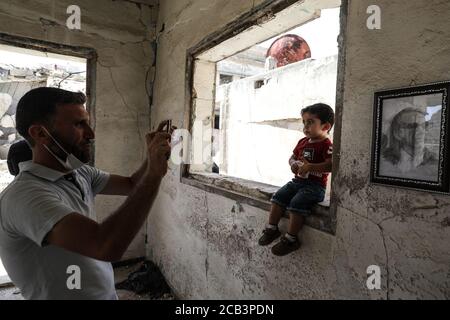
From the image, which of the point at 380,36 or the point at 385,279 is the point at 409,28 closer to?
the point at 380,36

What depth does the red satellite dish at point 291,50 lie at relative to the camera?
6957mm

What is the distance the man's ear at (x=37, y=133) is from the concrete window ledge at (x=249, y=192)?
3.71 ft

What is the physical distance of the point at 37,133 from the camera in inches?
46.8

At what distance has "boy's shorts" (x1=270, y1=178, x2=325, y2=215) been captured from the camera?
1.41 m

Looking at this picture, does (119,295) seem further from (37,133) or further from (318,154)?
(318,154)

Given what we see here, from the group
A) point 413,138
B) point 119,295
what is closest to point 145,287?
point 119,295

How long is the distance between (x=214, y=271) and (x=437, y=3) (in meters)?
2.01

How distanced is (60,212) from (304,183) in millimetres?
1091

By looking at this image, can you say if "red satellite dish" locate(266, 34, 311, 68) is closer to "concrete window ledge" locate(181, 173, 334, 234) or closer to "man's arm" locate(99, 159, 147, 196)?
"concrete window ledge" locate(181, 173, 334, 234)

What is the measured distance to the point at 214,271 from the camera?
88.8 inches

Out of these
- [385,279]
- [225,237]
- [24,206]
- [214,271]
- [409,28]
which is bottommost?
[214,271]

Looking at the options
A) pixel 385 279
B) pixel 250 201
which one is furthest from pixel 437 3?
pixel 250 201

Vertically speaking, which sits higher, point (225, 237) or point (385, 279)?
point (385, 279)

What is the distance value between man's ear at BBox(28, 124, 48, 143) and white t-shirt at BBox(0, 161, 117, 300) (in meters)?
0.10
